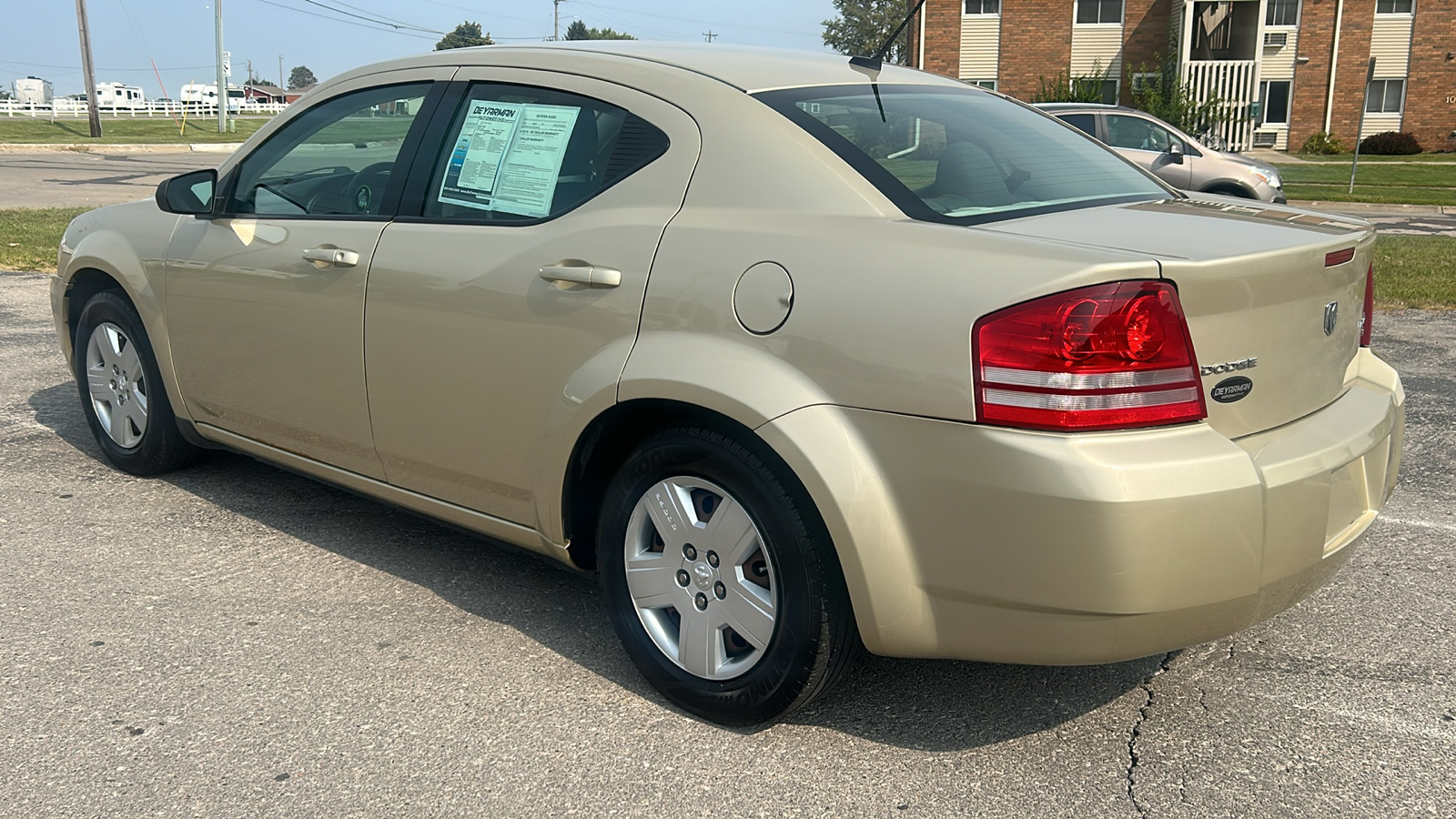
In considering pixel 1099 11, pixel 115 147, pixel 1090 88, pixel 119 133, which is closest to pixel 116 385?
pixel 115 147

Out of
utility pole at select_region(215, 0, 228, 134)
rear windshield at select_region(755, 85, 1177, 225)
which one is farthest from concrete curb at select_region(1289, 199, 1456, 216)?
utility pole at select_region(215, 0, 228, 134)

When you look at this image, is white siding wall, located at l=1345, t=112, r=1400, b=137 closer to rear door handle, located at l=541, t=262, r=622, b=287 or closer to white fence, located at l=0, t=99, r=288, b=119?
rear door handle, located at l=541, t=262, r=622, b=287

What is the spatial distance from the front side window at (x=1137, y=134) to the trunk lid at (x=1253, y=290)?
539 inches

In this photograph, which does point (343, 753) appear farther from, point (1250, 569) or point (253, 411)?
point (1250, 569)

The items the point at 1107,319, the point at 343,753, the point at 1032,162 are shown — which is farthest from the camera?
the point at 1032,162

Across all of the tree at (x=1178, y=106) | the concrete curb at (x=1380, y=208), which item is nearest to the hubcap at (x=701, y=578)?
the concrete curb at (x=1380, y=208)

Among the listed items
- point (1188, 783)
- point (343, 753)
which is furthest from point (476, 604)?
point (1188, 783)

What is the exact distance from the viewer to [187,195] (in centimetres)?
433

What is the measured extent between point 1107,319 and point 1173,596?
0.58 meters

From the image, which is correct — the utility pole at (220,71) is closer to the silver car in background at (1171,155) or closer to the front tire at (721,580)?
the silver car in background at (1171,155)

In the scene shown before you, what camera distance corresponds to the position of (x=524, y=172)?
3346mm

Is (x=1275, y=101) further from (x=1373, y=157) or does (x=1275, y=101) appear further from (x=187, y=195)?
(x=187, y=195)

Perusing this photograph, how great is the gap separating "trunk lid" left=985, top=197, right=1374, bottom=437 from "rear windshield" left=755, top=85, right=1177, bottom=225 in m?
0.17

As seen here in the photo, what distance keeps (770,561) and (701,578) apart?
0.25 metres
